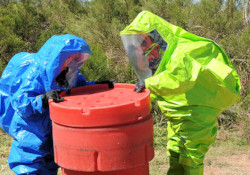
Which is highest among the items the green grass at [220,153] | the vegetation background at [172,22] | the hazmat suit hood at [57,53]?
the hazmat suit hood at [57,53]

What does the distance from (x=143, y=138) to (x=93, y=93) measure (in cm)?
60

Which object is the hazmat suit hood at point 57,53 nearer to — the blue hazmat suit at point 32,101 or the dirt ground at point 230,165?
the blue hazmat suit at point 32,101

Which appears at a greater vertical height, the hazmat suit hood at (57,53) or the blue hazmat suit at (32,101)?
the hazmat suit hood at (57,53)

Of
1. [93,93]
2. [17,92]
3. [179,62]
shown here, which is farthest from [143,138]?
[17,92]

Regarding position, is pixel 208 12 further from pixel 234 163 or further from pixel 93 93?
pixel 93 93

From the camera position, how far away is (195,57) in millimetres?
3008

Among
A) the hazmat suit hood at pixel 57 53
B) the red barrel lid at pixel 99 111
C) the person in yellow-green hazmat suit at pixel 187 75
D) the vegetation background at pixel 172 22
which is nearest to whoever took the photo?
the red barrel lid at pixel 99 111

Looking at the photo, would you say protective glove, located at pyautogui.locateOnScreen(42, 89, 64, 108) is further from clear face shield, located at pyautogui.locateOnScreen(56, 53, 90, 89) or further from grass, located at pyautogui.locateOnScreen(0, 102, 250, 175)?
grass, located at pyautogui.locateOnScreen(0, 102, 250, 175)

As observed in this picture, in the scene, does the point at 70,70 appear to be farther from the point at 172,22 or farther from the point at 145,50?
the point at 172,22

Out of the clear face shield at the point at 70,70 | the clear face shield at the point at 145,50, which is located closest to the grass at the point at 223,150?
the clear face shield at the point at 145,50

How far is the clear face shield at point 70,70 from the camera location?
2.70 metres

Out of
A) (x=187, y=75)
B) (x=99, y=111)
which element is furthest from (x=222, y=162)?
(x=99, y=111)

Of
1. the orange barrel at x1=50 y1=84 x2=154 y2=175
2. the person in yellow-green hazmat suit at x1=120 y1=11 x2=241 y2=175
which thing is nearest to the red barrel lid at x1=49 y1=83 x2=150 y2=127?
the orange barrel at x1=50 y1=84 x2=154 y2=175

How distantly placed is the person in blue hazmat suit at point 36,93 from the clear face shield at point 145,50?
43 centimetres
